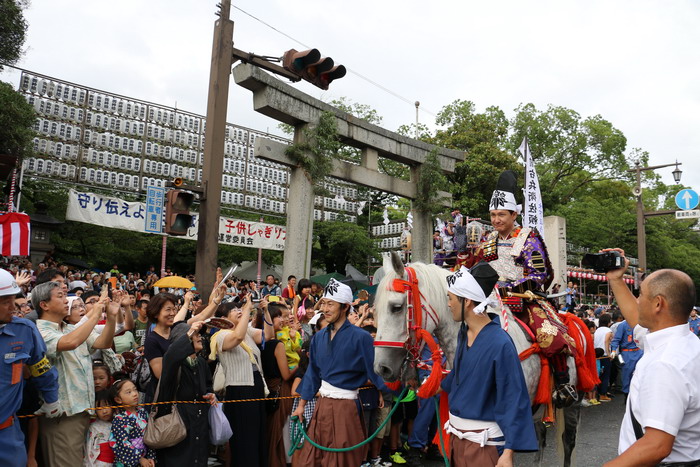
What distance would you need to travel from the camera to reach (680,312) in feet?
7.78

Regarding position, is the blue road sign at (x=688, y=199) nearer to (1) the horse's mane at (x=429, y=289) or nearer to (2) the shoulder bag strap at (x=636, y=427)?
(1) the horse's mane at (x=429, y=289)

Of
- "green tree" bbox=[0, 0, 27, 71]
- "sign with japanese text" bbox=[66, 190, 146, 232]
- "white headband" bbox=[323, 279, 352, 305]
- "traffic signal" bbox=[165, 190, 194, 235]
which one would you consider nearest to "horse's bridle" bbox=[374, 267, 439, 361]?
"white headband" bbox=[323, 279, 352, 305]

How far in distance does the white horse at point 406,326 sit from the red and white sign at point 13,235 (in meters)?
6.63

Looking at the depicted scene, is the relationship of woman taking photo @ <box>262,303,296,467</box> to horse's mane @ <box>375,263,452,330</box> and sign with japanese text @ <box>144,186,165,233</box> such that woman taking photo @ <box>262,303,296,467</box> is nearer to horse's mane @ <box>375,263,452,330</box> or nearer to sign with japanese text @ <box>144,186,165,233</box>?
horse's mane @ <box>375,263,452,330</box>

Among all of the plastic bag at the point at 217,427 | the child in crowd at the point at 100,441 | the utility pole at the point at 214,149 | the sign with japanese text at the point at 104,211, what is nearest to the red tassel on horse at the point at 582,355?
the plastic bag at the point at 217,427

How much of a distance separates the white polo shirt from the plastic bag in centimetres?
389

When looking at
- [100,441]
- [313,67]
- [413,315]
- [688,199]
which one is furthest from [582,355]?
[688,199]

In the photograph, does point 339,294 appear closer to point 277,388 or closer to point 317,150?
point 277,388

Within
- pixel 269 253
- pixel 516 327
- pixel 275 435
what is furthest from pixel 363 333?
pixel 269 253

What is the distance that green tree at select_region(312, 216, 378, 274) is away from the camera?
25219mm

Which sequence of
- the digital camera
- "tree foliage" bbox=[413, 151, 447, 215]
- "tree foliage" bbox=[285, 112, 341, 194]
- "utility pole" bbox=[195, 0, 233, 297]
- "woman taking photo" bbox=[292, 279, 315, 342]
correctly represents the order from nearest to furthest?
the digital camera
"woman taking photo" bbox=[292, 279, 315, 342]
"utility pole" bbox=[195, 0, 233, 297]
"tree foliage" bbox=[285, 112, 341, 194]
"tree foliage" bbox=[413, 151, 447, 215]

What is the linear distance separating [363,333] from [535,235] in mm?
2029

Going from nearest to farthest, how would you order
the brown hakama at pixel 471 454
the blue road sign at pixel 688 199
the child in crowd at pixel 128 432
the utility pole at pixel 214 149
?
the brown hakama at pixel 471 454
the child in crowd at pixel 128 432
the utility pole at pixel 214 149
the blue road sign at pixel 688 199

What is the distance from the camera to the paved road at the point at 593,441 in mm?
7133
